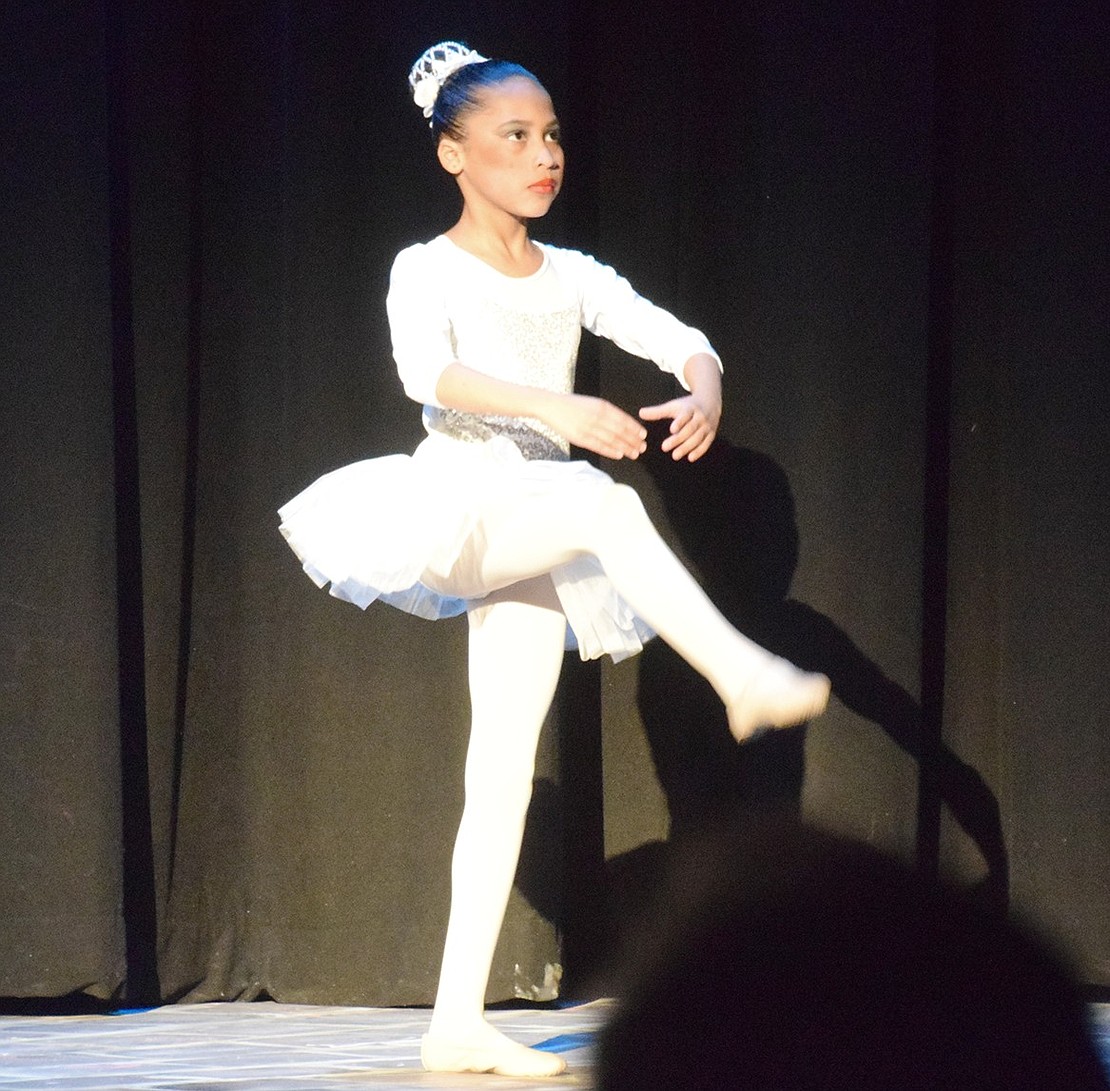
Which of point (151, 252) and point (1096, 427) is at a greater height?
point (151, 252)

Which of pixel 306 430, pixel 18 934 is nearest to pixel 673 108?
pixel 306 430

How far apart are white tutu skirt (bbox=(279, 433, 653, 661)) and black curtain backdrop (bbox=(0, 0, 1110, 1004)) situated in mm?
890

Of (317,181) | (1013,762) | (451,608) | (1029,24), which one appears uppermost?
(1029,24)

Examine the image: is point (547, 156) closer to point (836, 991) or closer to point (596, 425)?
point (596, 425)

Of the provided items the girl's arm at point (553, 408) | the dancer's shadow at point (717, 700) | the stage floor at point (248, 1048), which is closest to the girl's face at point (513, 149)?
the girl's arm at point (553, 408)

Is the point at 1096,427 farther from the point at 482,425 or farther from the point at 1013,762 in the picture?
the point at 482,425

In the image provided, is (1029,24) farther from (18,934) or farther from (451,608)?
(18,934)

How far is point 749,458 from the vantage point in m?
3.15

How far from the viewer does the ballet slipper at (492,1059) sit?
2.13 metres

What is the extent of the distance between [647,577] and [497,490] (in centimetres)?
28

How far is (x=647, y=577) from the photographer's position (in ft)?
6.55

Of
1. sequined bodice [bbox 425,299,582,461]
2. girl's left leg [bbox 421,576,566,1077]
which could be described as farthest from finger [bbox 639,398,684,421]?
girl's left leg [bbox 421,576,566,1077]

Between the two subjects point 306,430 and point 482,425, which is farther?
point 306,430

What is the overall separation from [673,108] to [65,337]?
1247 millimetres
